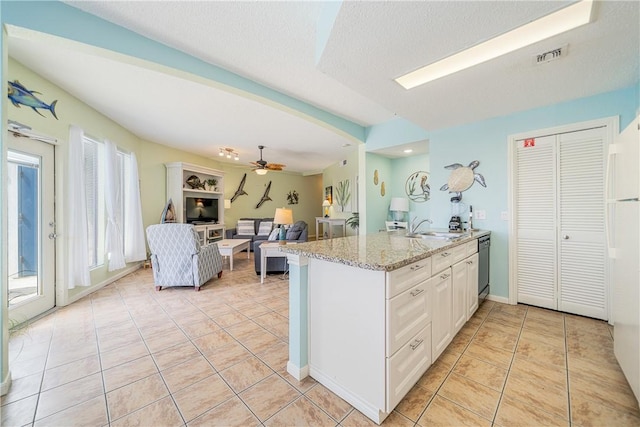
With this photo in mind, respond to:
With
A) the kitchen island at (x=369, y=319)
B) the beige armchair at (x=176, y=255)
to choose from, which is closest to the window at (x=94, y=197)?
the beige armchair at (x=176, y=255)

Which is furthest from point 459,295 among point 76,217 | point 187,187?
point 187,187

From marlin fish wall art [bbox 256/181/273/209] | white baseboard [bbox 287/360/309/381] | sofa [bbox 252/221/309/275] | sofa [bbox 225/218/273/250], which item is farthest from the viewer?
marlin fish wall art [bbox 256/181/273/209]

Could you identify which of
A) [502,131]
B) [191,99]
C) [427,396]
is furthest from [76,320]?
[502,131]

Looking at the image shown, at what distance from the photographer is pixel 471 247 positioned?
2379 mm

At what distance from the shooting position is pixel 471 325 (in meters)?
2.34

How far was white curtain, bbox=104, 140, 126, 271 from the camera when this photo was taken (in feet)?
12.2

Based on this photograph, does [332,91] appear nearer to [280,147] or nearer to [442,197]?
[442,197]

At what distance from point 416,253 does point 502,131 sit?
8.14 feet

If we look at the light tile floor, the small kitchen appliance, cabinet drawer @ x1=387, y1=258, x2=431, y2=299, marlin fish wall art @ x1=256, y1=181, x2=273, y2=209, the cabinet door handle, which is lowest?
the light tile floor

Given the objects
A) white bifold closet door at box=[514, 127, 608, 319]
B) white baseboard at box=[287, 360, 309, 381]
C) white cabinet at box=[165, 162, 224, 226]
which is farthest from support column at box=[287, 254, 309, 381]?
white cabinet at box=[165, 162, 224, 226]

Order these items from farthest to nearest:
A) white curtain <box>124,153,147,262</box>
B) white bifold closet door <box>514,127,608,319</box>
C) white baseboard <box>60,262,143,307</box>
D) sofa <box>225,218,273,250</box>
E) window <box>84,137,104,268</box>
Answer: sofa <box>225,218,273,250</box> < white curtain <box>124,153,147,262</box> < window <box>84,137,104,268</box> < white baseboard <box>60,262,143,307</box> < white bifold closet door <box>514,127,608,319</box>

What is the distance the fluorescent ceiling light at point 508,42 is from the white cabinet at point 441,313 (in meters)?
1.63

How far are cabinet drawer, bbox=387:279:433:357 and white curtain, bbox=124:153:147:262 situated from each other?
4886 millimetres

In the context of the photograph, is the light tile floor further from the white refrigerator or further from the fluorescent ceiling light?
the fluorescent ceiling light
